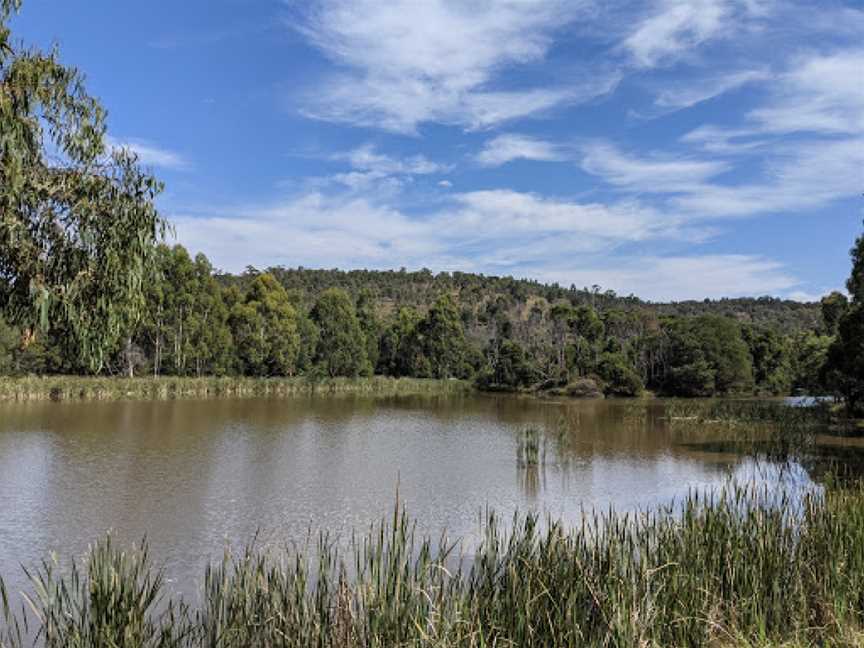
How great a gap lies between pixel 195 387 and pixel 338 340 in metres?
13.9

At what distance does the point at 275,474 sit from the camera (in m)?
17.5

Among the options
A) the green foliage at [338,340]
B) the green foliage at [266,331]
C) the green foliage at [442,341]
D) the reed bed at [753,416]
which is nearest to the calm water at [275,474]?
the reed bed at [753,416]

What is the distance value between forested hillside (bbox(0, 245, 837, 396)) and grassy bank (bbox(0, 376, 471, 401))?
157 centimetres

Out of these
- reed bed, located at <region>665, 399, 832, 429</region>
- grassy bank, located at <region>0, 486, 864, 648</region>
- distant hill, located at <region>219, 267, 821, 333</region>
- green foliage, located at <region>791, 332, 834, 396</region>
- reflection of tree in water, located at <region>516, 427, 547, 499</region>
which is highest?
distant hill, located at <region>219, 267, 821, 333</region>

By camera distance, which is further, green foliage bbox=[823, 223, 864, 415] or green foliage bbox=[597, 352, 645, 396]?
green foliage bbox=[597, 352, 645, 396]

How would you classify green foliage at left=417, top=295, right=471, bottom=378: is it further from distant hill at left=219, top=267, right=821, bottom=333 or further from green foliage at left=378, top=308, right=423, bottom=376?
distant hill at left=219, top=267, right=821, bottom=333

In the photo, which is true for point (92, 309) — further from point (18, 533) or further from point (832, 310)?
point (832, 310)

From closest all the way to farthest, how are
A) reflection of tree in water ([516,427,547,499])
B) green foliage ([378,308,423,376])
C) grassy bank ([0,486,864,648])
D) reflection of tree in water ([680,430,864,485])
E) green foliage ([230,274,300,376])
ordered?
grassy bank ([0,486,864,648]) → reflection of tree in water ([516,427,547,499]) → reflection of tree in water ([680,430,864,485]) → green foliage ([230,274,300,376]) → green foliage ([378,308,423,376])

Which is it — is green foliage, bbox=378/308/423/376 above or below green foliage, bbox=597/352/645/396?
above

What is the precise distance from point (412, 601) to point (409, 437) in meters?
21.1

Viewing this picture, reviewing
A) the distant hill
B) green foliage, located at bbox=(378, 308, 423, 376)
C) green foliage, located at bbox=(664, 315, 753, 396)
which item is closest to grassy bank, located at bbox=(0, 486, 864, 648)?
green foliage, located at bbox=(664, 315, 753, 396)

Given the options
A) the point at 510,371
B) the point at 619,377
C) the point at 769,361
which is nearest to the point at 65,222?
the point at 619,377

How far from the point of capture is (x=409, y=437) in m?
26.4

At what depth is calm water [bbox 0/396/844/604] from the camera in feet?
38.8
